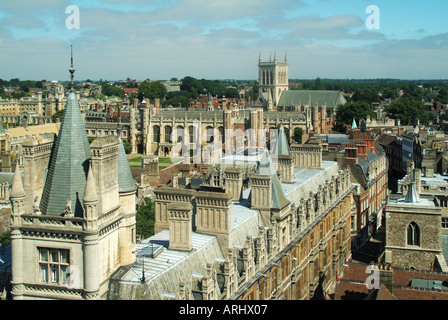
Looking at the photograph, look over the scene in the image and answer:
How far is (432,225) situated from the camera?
34.6m

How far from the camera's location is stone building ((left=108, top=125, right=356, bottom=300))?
20031 mm

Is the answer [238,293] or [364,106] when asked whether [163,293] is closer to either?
[238,293]

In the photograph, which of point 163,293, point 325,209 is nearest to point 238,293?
point 163,293

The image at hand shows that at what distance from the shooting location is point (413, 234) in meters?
35.0

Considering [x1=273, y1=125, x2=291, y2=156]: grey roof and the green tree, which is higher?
[x1=273, y1=125, x2=291, y2=156]: grey roof

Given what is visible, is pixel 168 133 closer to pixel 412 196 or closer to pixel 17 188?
pixel 412 196

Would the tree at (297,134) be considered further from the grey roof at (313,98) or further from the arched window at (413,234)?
the arched window at (413,234)

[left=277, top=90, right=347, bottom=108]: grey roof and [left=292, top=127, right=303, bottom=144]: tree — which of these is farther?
[left=277, top=90, right=347, bottom=108]: grey roof

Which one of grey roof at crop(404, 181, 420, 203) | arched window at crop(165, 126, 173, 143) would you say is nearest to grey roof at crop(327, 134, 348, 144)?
grey roof at crop(404, 181, 420, 203)

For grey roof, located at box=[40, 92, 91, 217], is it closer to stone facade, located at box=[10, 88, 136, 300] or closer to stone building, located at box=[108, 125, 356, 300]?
stone facade, located at box=[10, 88, 136, 300]

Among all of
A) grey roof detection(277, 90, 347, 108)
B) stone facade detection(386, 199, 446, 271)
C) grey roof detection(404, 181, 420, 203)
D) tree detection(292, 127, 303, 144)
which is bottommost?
stone facade detection(386, 199, 446, 271)

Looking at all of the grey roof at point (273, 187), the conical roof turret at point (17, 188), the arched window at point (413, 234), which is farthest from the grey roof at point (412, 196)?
the conical roof turret at point (17, 188)

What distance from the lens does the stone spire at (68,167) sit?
1891 cm
